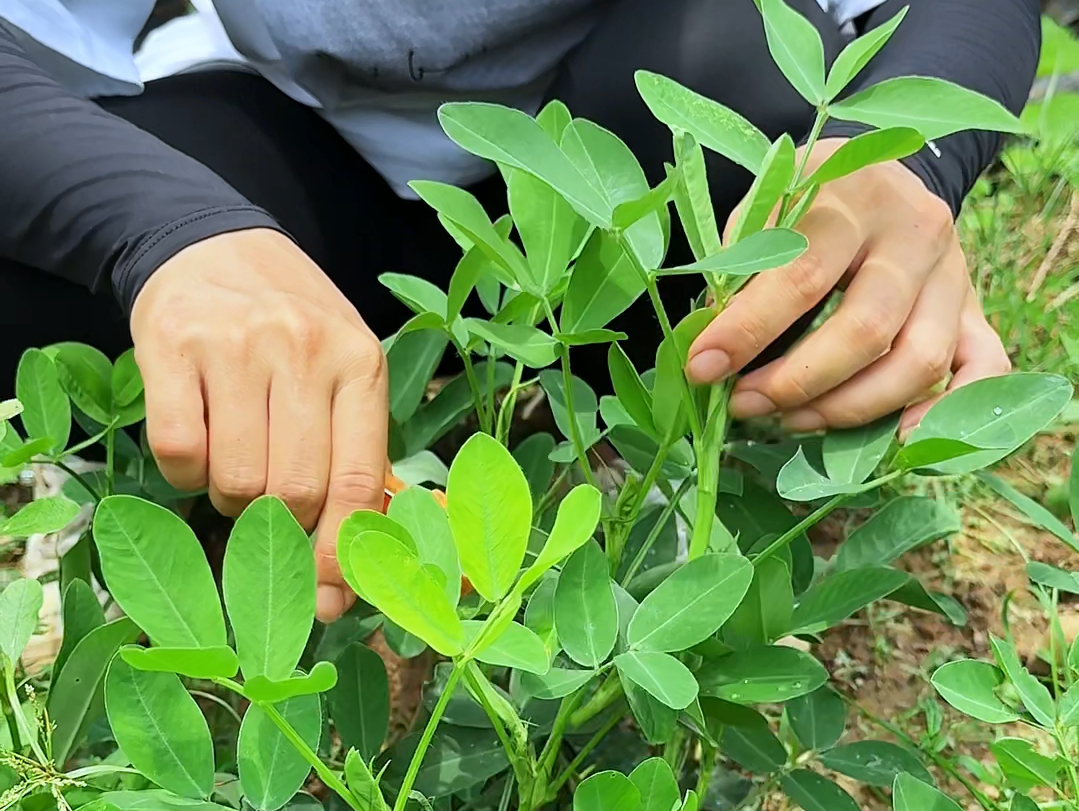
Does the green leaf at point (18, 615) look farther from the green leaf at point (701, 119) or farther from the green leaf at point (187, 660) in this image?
the green leaf at point (701, 119)

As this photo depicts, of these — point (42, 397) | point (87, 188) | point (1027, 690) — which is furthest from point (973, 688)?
point (87, 188)

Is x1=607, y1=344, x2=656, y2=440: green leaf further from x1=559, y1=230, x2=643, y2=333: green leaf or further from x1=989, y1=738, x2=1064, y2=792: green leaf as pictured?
x1=989, y1=738, x2=1064, y2=792: green leaf

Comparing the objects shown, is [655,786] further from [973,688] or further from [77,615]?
[77,615]

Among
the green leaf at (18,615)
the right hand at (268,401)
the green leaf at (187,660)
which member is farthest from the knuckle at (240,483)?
the green leaf at (187,660)

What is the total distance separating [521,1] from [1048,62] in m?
0.94

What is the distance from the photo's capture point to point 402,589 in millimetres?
264

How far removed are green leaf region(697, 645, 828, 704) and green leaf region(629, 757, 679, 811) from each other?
75 mm

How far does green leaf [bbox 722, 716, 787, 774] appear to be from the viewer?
19.3 inches

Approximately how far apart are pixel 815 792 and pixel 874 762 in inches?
1.4

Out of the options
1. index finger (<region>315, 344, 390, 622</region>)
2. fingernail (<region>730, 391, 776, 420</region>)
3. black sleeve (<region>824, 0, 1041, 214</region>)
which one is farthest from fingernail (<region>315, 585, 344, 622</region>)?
black sleeve (<region>824, 0, 1041, 214</region>)

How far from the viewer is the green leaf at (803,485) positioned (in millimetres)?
363

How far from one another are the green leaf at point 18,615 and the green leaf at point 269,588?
13 cm

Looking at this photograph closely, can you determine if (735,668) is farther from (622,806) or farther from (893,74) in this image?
(893,74)

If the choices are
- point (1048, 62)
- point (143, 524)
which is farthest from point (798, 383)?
point (1048, 62)
